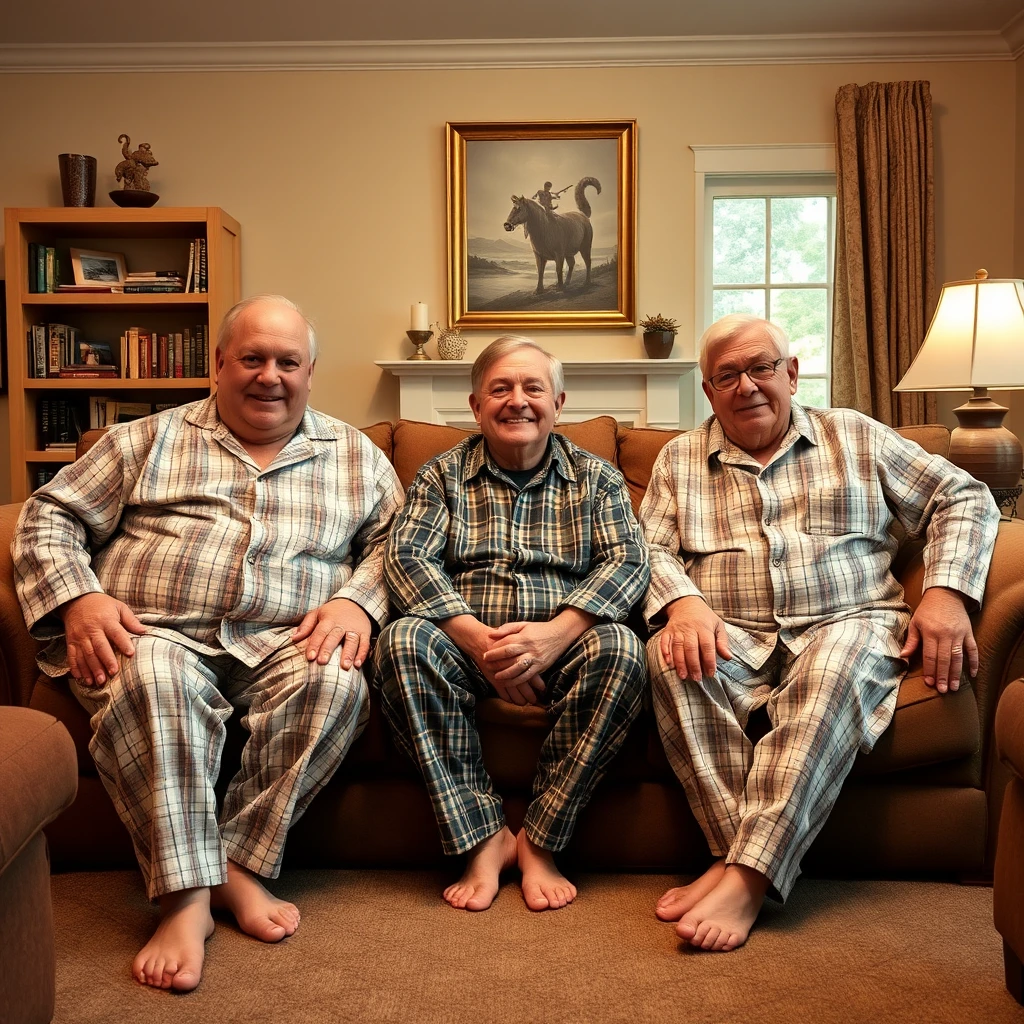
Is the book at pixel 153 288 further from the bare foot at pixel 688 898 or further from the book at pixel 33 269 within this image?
the bare foot at pixel 688 898

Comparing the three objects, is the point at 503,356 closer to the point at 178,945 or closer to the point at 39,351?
the point at 178,945

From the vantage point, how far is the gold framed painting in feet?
14.6

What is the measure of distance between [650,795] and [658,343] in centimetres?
287

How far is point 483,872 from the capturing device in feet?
5.77

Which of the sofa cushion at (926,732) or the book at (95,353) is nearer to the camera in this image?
the sofa cushion at (926,732)

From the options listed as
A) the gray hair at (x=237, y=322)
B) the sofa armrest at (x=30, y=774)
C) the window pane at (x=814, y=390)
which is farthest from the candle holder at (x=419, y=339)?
the sofa armrest at (x=30, y=774)

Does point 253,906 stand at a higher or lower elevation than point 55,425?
lower

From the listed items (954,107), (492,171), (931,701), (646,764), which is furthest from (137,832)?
(954,107)

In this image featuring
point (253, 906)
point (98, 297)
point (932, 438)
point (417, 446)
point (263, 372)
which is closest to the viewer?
point (253, 906)

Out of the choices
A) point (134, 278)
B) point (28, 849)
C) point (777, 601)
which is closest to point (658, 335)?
point (134, 278)

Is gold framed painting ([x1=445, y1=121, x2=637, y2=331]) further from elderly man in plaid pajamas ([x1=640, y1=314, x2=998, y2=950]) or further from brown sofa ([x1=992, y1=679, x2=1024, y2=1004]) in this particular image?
brown sofa ([x1=992, y1=679, x2=1024, y2=1004])

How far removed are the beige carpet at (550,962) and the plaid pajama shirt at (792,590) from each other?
0.17m

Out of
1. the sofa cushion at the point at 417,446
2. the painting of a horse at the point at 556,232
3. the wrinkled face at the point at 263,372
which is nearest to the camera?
the wrinkled face at the point at 263,372

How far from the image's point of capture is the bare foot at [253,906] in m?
1.60
